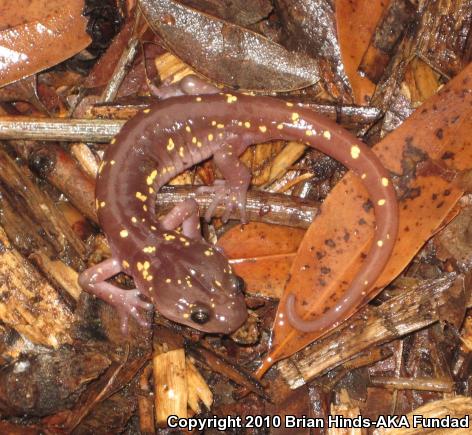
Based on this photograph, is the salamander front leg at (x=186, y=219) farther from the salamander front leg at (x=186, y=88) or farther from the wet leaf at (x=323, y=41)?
the wet leaf at (x=323, y=41)

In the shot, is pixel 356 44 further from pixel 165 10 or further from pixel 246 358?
pixel 246 358

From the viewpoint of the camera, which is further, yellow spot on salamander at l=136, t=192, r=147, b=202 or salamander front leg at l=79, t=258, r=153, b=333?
yellow spot on salamander at l=136, t=192, r=147, b=202

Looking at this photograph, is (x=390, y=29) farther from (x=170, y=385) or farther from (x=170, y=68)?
(x=170, y=385)

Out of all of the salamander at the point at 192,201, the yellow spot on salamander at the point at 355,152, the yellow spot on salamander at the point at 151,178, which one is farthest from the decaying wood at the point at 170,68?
the yellow spot on salamander at the point at 355,152

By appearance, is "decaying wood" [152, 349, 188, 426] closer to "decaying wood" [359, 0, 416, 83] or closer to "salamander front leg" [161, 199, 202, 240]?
"salamander front leg" [161, 199, 202, 240]

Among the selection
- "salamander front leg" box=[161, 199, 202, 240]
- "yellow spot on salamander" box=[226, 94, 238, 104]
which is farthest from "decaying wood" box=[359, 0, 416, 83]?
"salamander front leg" box=[161, 199, 202, 240]

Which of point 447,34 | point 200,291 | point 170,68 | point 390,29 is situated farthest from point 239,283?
point 447,34
